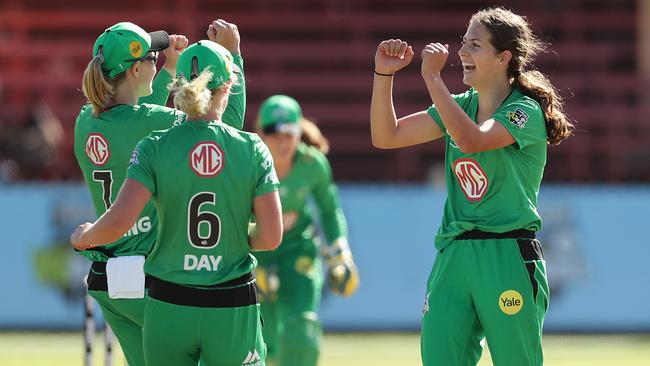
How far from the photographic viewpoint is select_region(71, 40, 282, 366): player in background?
5.17 metres

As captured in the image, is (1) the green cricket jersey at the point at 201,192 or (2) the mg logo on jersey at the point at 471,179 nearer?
(1) the green cricket jersey at the point at 201,192

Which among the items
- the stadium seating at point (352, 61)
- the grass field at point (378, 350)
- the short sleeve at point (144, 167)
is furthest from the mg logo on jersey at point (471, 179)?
the stadium seating at point (352, 61)

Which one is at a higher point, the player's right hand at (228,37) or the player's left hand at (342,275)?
the player's right hand at (228,37)

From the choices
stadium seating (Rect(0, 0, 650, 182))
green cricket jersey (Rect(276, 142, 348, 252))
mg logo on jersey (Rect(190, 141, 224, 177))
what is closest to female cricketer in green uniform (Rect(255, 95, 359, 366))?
green cricket jersey (Rect(276, 142, 348, 252))

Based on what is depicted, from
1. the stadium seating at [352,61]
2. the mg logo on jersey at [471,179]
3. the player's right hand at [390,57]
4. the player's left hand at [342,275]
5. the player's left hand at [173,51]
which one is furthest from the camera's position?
the stadium seating at [352,61]

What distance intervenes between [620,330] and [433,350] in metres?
9.05

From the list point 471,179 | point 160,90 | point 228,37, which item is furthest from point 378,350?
point 228,37

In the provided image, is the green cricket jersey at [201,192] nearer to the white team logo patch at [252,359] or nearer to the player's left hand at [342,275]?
the white team logo patch at [252,359]

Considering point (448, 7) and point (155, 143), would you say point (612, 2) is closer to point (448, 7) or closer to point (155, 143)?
point (448, 7)

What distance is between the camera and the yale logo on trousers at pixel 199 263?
521 centimetres

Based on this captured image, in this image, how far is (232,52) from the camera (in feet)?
19.9

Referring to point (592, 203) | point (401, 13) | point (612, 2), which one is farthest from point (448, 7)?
point (592, 203)

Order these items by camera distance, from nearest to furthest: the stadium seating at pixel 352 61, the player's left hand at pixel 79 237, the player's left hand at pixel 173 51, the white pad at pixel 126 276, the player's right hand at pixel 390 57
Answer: the player's left hand at pixel 79 237 → the white pad at pixel 126 276 → the player's right hand at pixel 390 57 → the player's left hand at pixel 173 51 → the stadium seating at pixel 352 61

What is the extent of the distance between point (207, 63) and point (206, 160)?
1.50ft
